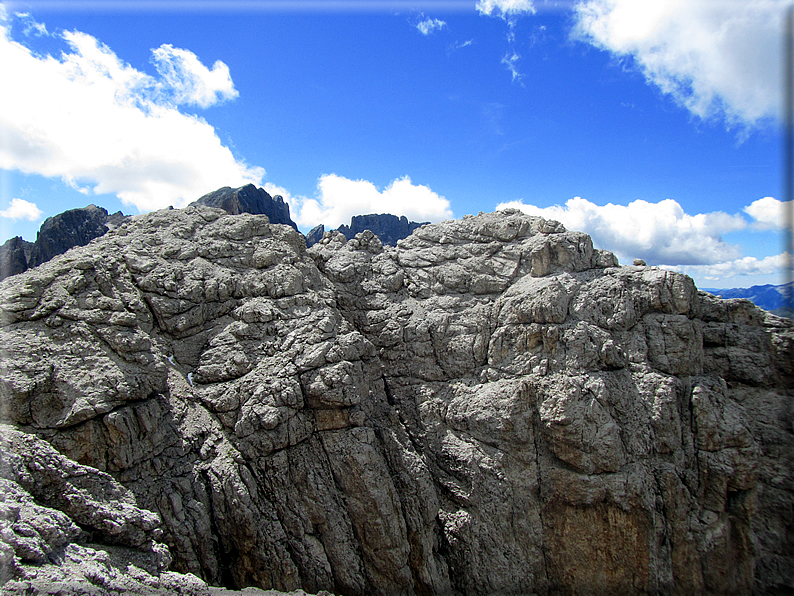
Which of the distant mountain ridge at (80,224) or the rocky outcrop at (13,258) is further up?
the distant mountain ridge at (80,224)

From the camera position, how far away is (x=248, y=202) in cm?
5359

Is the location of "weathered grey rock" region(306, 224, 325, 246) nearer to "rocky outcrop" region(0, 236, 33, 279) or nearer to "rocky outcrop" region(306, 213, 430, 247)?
"rocky outcrop" region(306, 213, 430, 247)

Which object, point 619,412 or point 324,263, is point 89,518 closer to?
point 324,263

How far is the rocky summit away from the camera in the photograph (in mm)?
13234

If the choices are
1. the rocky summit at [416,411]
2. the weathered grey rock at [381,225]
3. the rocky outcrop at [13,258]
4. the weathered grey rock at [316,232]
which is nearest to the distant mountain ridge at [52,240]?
the rocky outcrop at [13,258]

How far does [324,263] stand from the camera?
21.4 m

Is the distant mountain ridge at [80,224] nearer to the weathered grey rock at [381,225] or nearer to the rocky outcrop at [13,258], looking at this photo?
the rocky outcrop at [13,258]

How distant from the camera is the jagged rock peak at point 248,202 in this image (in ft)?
153

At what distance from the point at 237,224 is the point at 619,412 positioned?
701 inches

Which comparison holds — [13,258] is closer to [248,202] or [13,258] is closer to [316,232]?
[248,202]

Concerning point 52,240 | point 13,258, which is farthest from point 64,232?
point 13,258

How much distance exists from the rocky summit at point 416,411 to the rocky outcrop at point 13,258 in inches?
1532

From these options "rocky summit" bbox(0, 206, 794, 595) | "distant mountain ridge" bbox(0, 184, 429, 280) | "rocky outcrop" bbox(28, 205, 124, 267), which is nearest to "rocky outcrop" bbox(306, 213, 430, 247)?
"distant mountain ridge" bbox(0, 184, 429, 280)

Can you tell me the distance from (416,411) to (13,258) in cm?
5176
